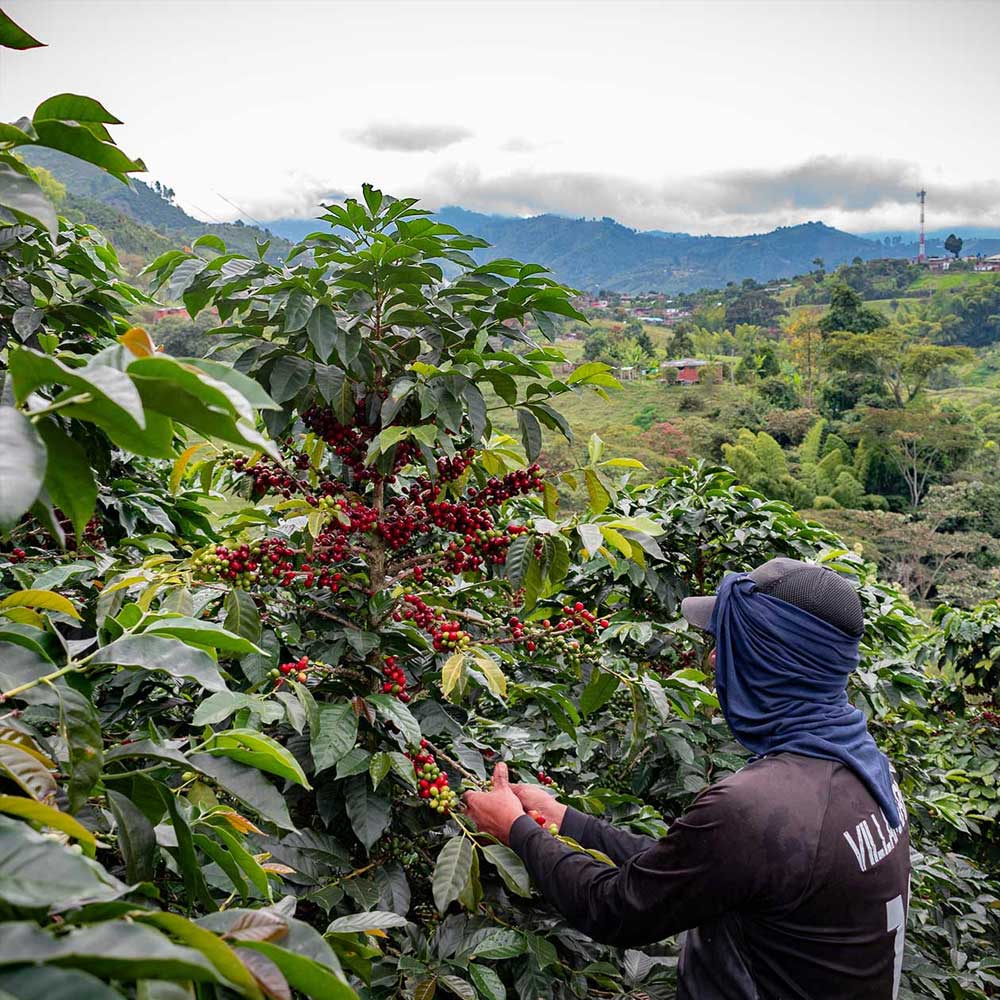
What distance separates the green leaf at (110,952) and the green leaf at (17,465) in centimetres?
21

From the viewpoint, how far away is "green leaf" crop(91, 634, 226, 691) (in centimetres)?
73

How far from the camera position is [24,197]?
0.73m

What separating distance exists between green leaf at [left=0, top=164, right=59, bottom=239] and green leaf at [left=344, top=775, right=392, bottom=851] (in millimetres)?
942

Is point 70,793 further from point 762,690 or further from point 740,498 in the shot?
point 740,498

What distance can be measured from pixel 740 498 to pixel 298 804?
1.72 m

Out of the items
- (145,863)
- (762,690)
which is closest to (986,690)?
(762,690)

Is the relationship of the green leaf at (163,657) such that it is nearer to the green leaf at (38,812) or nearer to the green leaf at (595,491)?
the green leaf at (38,812)

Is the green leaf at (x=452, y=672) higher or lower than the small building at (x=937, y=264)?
lower

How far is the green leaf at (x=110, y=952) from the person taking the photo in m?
0.39

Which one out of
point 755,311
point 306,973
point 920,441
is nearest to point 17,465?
point 306,973

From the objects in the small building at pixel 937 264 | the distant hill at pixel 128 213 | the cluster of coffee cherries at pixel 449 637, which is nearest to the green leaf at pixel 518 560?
the cluster of coffee cherries at pixel 449 637

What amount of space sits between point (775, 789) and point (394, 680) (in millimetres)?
629

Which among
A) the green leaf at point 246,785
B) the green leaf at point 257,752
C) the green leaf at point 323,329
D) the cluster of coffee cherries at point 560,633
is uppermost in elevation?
the green leaf at point 323,329

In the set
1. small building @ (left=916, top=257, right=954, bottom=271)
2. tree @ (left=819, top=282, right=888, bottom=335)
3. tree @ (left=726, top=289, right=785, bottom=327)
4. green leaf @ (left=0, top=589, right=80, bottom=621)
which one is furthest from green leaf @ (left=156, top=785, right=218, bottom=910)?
small building @ (left=916, top=257, right=954, bottom=271)
